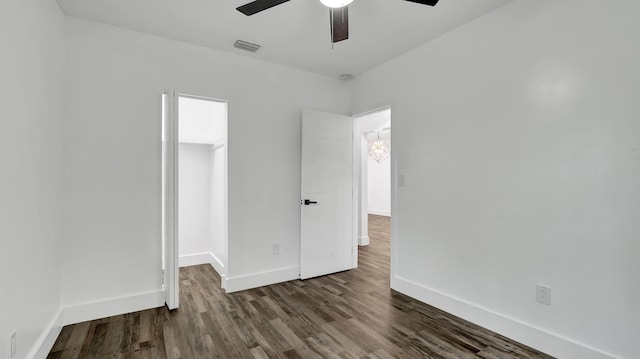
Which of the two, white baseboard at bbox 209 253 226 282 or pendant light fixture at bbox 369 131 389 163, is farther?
pendant light fixture at bbox 369 131 389 163

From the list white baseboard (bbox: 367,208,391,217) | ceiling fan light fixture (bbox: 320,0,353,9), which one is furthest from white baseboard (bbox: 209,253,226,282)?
white baseboard (bbox: 367,208,391,217)

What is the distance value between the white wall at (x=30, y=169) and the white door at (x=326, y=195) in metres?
2.37

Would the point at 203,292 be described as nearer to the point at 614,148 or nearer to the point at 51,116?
the point at 51,116

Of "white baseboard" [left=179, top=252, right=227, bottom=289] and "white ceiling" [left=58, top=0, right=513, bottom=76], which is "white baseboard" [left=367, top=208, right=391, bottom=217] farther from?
"white ceiling" [left=58, top=0, right=513, bottom=76]

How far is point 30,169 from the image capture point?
1935 millimetres

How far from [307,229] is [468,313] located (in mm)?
1952

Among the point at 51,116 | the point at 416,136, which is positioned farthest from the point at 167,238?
the point at 416,136

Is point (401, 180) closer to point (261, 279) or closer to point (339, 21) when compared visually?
point (339, 21)

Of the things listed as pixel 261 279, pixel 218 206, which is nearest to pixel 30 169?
pixel 218 206

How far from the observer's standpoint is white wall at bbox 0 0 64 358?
1.61m

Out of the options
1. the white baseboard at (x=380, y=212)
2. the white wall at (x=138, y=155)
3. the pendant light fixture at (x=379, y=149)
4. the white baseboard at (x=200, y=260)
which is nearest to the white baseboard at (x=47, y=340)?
the white wall at (x=138, y=155)

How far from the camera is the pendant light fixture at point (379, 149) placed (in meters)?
9.22

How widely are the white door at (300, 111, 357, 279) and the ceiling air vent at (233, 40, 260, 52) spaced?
0.94m

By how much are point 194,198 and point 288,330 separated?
2.54 meters
